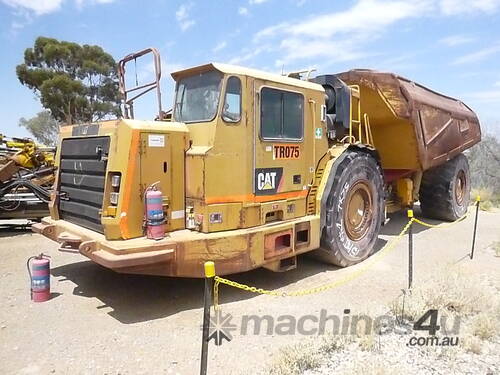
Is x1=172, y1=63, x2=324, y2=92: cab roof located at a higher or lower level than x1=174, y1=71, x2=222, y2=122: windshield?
higher

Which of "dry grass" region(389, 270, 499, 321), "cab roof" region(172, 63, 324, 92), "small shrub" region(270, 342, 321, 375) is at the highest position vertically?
"cab roof" region(172, 63, 324, 92)

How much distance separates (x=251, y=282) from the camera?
5383mm

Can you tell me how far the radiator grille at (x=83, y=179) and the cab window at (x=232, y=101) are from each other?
4.27 feet

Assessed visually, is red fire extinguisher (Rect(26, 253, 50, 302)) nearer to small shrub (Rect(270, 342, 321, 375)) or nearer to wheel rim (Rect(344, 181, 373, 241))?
small shrub (Rect(270, 342, 321, 375))

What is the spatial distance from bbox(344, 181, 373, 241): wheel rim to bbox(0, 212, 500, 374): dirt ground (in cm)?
56

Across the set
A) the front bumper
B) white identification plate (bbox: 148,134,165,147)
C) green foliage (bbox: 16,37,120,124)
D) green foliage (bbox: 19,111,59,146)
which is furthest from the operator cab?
green foliage (bbox: 19,111,59,146)

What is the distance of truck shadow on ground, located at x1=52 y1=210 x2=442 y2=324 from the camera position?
4520 millimetres

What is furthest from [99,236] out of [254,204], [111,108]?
[111,108]

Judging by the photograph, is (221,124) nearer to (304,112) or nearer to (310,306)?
(304,112)

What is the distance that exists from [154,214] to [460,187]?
8659mm

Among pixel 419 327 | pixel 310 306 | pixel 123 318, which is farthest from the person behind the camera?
pixel 310 306

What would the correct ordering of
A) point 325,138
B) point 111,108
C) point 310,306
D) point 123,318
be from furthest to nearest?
point 111,108
point 325,138
point 310,306
point 123,318

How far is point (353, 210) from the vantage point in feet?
20.8

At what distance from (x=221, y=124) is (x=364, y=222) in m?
3.16
